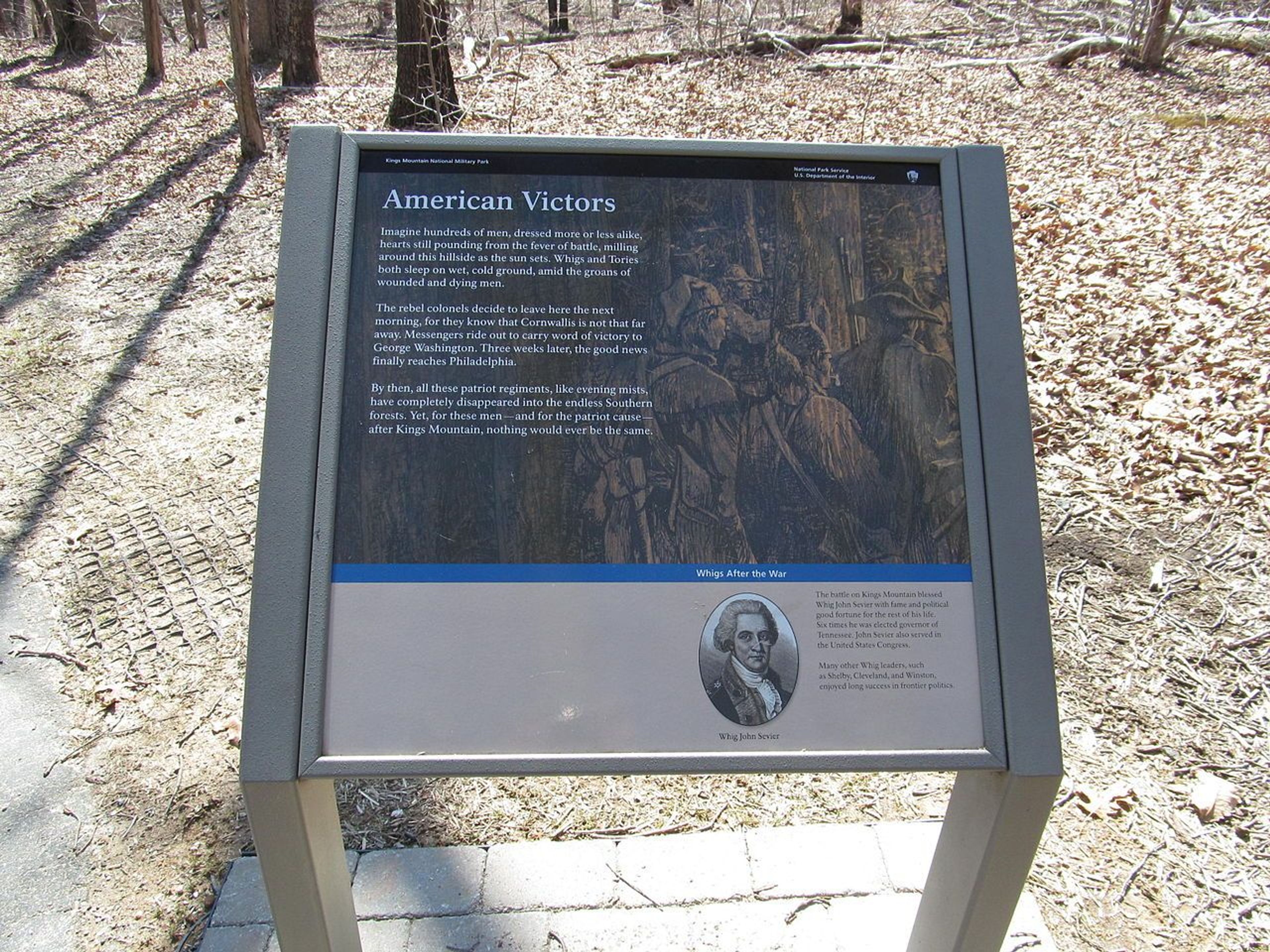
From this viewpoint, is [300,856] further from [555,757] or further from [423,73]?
[423,73]

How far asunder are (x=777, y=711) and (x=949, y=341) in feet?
2.81

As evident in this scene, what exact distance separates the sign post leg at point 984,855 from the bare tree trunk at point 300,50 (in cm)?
1334

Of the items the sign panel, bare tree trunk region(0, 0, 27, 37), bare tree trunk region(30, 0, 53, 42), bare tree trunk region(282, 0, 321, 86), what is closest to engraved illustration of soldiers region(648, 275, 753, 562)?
the sign panel

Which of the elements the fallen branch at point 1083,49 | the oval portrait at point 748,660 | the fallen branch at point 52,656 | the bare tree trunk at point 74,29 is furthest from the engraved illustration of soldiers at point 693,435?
the bare tree trunk at point 74,29

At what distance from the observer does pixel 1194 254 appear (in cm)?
581

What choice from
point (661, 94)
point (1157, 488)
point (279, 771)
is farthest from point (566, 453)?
point (661, 94)

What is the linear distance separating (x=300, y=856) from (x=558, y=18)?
18565 millimetres

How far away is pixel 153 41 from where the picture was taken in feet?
41.6

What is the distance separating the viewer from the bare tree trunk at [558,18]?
17047 mm

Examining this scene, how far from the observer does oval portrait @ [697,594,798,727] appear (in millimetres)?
1726

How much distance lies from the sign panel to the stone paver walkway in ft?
3.67

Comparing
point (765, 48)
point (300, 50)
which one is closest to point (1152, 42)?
point (765, 48)

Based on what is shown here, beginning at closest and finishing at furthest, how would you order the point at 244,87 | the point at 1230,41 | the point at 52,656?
1. the point at 52,656
2. the point at 244,87
3. the point at 1230,41

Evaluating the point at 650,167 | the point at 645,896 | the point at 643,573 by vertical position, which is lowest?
the point at 645,896
